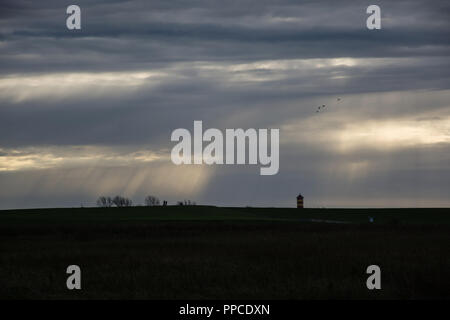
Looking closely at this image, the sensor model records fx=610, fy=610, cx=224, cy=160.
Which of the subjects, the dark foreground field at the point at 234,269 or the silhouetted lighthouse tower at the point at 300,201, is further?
the silhouetted lighthouse tower at the point at 300,201

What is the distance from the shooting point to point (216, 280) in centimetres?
2441

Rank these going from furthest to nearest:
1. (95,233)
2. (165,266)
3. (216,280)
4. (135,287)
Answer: (95,233), (165,266), (216,280), (135,287)

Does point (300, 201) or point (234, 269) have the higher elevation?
point (300, 201)

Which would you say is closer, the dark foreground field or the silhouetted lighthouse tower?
the dark foreground field

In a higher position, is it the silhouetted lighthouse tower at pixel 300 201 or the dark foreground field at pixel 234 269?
the silhouetted lighthouse tower at pixel 300 201

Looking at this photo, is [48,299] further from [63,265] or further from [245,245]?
[245,245]

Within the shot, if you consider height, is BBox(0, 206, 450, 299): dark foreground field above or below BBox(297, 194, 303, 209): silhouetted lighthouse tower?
below

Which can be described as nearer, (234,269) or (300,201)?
(234,269)
